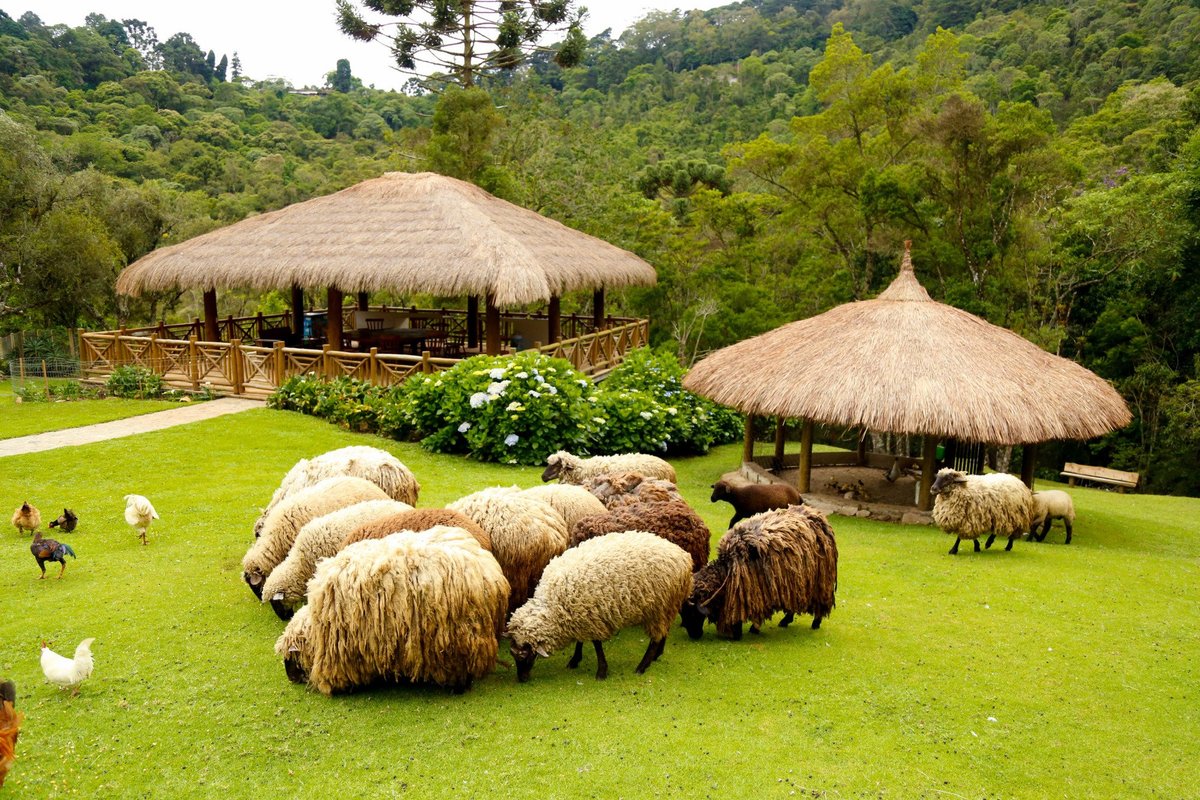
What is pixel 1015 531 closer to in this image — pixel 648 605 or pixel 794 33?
pixel 648 605

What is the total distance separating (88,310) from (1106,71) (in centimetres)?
4414

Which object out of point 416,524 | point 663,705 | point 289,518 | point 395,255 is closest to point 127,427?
point 395,255

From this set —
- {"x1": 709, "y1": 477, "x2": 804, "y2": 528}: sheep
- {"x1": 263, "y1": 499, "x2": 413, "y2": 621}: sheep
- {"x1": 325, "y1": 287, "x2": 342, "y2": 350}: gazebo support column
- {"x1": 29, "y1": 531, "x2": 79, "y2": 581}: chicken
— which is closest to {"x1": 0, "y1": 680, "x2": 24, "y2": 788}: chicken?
{"x1": 263, "y1": 499, "x2": 413, "y2": 621}: sheep

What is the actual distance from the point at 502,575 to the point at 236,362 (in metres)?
13.8

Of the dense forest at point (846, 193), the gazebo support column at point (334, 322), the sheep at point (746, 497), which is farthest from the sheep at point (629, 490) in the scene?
the dense forest at point (846, 193)

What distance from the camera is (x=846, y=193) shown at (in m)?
24.6

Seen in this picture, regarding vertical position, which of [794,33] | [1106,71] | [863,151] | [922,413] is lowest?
[922,413]

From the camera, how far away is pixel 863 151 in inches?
993

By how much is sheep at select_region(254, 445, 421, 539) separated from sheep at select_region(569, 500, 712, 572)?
2.36 meters

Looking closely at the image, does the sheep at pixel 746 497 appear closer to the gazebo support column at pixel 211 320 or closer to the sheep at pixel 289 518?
the sheep at pixel 289 518

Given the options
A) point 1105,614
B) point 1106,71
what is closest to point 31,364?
point 1105,614

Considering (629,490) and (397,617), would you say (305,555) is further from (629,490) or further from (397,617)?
(629,490)

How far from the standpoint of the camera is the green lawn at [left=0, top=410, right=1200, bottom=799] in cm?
482

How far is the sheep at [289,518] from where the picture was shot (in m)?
7.04
